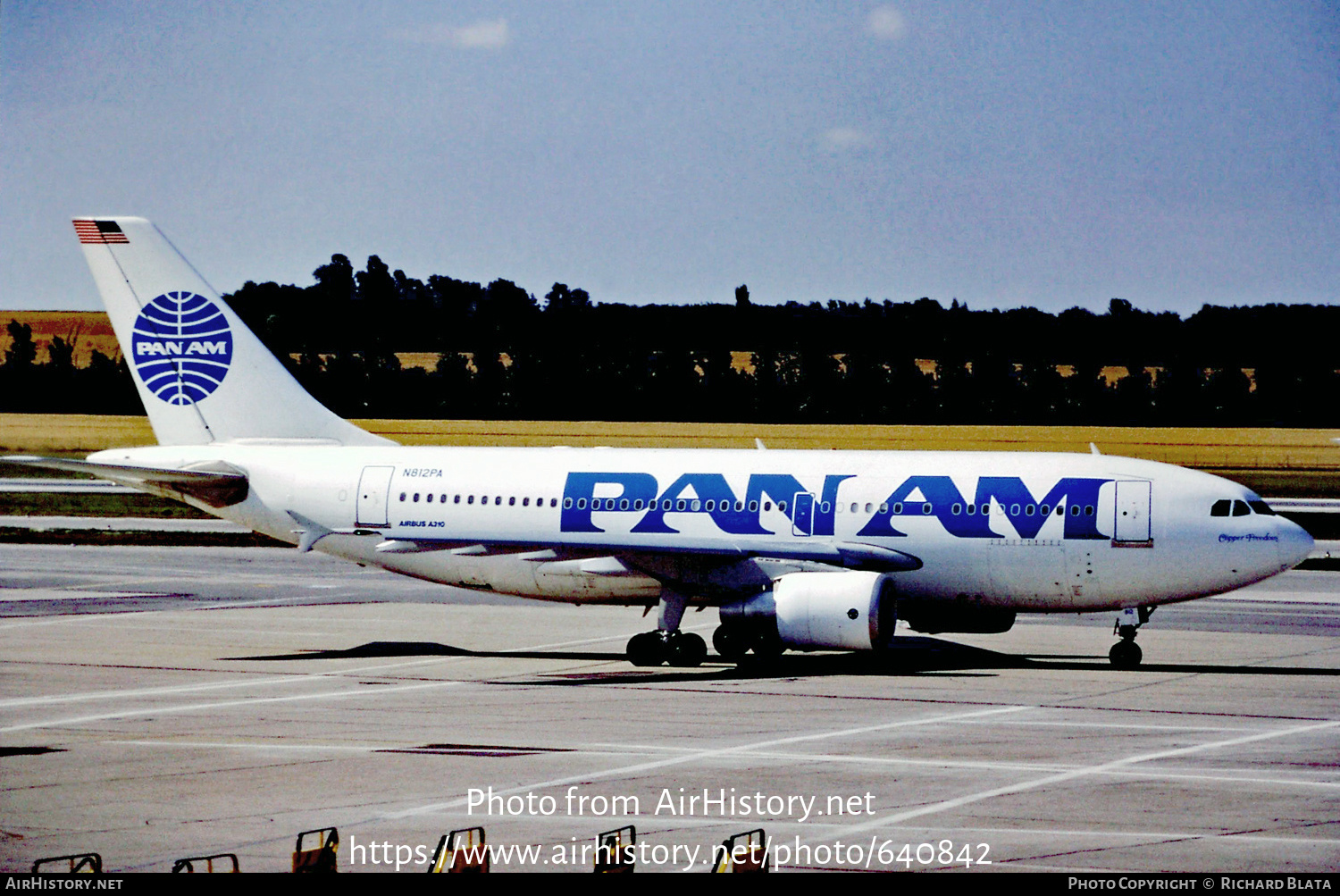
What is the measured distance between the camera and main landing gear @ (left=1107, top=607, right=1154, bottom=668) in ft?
110

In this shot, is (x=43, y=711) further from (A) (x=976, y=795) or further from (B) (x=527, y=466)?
(A) (x=976, y=795)

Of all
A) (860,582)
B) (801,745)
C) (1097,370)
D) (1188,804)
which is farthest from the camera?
(1097,370)

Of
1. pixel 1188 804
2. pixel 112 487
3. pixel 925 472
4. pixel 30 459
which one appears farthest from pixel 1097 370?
pixel 1188 804

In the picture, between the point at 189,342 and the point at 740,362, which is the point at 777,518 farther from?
the point at 740,362

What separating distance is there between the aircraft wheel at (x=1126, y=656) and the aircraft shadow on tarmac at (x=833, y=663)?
0.24m

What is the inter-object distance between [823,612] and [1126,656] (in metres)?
6.98

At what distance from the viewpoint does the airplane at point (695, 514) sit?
32.8 metres

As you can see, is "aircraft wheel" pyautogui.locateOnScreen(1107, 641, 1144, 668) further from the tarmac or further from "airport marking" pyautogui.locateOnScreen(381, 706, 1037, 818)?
"airport marking" pyautogui.locateOnScreen(381, 706, 1037, 818)

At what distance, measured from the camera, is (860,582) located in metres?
31.7

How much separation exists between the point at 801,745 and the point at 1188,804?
616cm

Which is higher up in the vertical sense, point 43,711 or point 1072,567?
point 1072,567

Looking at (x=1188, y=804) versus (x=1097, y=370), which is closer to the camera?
(x=1188, y=804)

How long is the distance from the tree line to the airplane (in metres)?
62.3

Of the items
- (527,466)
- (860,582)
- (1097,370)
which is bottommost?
(860,582)
